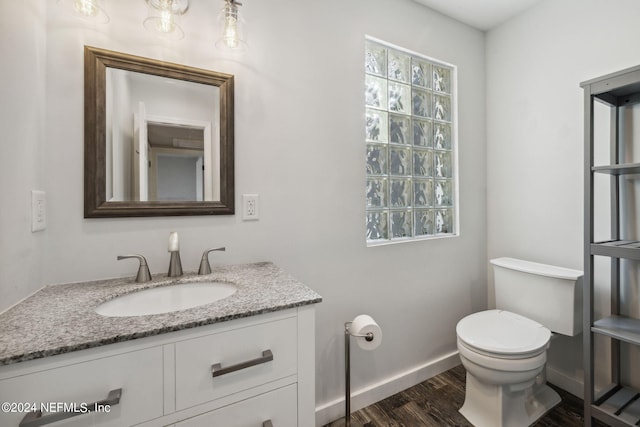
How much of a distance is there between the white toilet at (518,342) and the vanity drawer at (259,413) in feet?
3.24

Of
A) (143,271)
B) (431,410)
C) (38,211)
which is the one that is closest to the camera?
(38,211)

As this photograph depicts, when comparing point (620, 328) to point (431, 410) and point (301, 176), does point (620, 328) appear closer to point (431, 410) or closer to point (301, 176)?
point (431, 410)

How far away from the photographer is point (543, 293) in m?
1.62

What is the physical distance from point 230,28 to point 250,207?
0.78m

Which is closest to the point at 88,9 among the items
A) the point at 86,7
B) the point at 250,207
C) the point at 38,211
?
the point at 86,7

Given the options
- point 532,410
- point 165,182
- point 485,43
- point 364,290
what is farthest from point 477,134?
point 165,182

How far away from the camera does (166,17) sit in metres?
1.12

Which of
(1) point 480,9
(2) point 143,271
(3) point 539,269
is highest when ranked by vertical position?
(1) point 480,9

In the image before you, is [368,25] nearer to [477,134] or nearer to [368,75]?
[368,75]

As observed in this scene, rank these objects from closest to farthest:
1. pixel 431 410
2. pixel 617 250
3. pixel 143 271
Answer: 1. pixel 143 271
2. pixel 617 250
3. pixel 431 410

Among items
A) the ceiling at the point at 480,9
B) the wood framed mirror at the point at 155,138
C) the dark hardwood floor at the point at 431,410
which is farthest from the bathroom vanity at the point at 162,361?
the ceiling at the point at 480,9

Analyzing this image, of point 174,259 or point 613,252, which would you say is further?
point 613,252

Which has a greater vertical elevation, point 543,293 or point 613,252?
point 613,252

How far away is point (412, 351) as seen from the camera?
72.6 inches
